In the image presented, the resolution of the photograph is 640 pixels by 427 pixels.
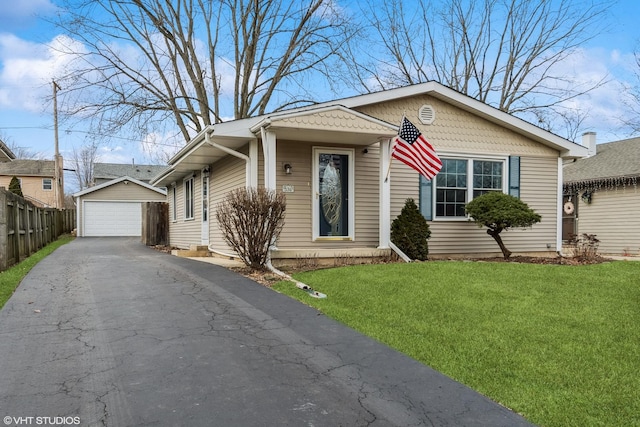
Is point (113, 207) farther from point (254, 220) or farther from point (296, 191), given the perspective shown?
point (254, 220)

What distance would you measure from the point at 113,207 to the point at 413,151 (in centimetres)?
2518

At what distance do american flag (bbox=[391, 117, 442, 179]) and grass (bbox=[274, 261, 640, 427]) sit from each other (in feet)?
7.07

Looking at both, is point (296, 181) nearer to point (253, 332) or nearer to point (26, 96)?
point (253, 332)

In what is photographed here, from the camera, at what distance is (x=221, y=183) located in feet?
39.9

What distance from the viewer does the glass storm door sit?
10422 mm

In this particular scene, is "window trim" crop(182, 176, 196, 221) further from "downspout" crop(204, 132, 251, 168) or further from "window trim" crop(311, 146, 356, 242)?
"window trim" crop(311, 146, 356, 242)

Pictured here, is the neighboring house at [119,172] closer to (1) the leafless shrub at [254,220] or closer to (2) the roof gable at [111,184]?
(2) the roof gable at [111,184]

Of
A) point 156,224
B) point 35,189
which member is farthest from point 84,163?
point 156,224

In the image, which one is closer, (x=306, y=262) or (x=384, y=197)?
(x=306, y=262)

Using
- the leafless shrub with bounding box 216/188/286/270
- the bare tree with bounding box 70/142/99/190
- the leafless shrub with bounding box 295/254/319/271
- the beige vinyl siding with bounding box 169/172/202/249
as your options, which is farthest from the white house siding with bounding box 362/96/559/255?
the bare tree with bounding box 70/142/99/190

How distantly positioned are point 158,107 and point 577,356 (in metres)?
20.6

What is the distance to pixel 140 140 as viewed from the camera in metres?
21.1

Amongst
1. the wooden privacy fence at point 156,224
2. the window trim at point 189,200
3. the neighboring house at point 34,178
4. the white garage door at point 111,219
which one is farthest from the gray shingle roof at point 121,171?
the window trim at point 189,200

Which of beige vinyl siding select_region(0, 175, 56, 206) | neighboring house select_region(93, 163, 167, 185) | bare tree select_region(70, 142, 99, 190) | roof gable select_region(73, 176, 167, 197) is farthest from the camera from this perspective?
bare tree select_region(70, 142, 99, 190)
